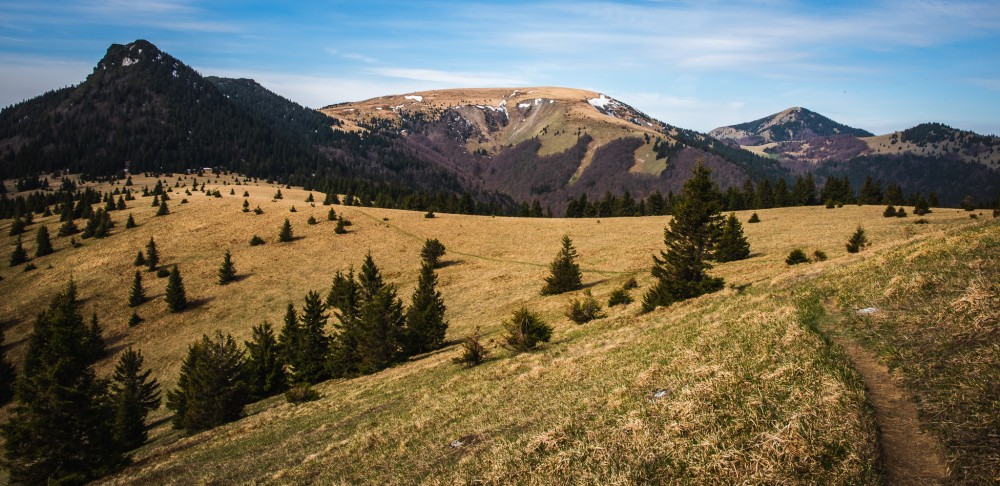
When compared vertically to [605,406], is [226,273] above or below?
below

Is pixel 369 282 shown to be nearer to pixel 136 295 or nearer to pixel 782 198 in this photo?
pixel 136 295

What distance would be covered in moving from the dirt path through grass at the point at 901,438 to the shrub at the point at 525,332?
54.7 feet

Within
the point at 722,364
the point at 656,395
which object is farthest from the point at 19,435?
the point at 722,364

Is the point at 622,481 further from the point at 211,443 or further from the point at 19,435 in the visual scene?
the point at 19,435

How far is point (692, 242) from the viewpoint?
30391 mm

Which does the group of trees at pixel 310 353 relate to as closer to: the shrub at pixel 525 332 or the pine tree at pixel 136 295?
the shrub at pixel 525 332

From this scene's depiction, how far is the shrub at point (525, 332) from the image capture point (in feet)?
80.1

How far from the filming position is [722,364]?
10.7m

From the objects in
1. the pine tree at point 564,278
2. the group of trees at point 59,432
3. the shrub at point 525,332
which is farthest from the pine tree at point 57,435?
the pine tree at point 564,278

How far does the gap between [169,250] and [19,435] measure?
65708mm

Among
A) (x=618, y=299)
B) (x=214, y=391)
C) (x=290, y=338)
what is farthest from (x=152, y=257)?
(x=618, y=299)

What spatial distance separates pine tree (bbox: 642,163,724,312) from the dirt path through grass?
67.3 ft

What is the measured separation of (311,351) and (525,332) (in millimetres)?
23151

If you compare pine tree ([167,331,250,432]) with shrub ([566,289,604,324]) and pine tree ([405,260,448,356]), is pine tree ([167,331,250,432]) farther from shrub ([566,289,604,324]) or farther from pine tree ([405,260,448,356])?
shrub ([566,289,604,324])
